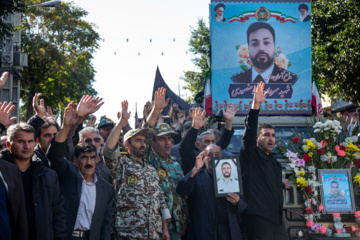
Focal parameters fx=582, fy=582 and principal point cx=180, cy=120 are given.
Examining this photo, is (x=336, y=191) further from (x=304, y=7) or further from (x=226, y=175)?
(x=304, y=7)

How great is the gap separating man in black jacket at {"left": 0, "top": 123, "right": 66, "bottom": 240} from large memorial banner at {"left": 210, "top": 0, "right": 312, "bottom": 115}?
5430mm

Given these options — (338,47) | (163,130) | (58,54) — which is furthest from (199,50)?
(163,130)

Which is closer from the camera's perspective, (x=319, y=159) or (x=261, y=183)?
(x=261, y=183)

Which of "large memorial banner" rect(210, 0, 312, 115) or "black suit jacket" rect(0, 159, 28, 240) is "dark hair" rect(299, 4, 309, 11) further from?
"black suit jacket" rect(0, 159, 28, 240)

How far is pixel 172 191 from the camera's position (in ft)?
23.8

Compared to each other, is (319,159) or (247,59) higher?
(247,59)

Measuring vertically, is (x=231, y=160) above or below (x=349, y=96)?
below

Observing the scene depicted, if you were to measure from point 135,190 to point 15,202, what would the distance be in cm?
182

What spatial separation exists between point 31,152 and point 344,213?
4317mm

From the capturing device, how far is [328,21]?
23109 mm

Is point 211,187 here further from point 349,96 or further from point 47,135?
point 349,96

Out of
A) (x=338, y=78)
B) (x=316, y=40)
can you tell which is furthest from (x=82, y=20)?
(x=338, y=78)

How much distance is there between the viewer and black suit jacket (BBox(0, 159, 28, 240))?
4.89 metres

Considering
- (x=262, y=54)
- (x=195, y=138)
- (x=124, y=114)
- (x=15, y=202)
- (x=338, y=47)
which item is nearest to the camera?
(x=15, y=202)
